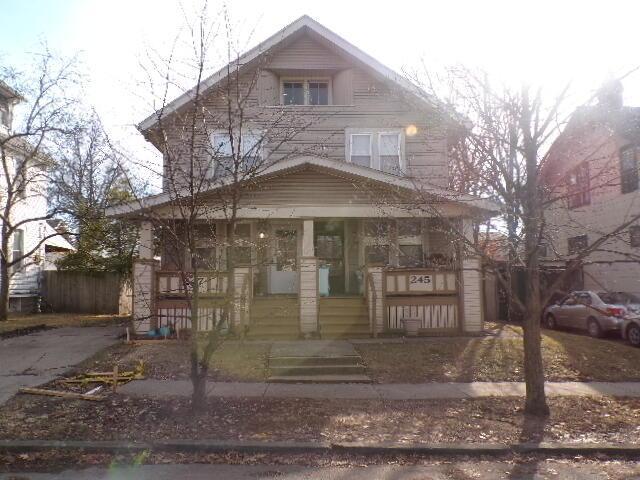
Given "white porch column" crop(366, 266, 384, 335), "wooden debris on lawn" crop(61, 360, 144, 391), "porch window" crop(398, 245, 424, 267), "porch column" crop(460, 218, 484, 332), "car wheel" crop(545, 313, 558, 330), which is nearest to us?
"wooden debris on lawn" crop(61, 360, 144, 391)

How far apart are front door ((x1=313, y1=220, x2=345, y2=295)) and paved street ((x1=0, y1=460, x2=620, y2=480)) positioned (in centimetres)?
1006

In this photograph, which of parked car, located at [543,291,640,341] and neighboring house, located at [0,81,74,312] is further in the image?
neighboring house, located at [0,81,74,312]

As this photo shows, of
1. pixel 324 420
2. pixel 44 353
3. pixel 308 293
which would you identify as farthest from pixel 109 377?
pixel 308 293

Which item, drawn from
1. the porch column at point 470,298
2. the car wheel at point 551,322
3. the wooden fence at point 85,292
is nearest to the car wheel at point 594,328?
the car wheel at point 551,322

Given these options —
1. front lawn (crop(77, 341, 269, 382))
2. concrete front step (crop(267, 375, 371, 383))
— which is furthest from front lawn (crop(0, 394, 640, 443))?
front lawn (crop(77, 341, 269, 382))

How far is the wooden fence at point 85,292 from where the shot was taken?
23.6m

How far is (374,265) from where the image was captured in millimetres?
12945

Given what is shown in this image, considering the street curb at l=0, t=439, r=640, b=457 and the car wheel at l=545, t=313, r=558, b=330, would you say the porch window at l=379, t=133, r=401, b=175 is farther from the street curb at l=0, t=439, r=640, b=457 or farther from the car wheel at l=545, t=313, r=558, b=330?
the street curb at l=0, t=439, r=640, b=457

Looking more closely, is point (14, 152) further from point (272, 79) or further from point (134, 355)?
point (134, 355)

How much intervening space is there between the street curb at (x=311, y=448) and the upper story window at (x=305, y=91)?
12.3m

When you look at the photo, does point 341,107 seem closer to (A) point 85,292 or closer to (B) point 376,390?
(B) point 376,390

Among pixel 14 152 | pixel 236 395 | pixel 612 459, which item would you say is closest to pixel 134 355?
pixel 236 395

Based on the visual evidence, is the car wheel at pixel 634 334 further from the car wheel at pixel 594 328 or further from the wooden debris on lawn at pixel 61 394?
the wooden debris on lawn at pixel 61 394

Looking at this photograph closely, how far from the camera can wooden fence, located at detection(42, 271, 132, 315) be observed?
931 inches
